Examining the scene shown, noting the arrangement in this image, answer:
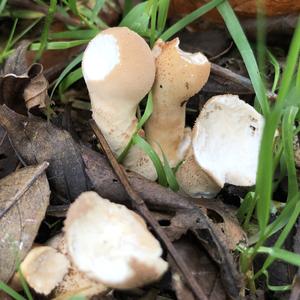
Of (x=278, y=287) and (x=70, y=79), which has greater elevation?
(x=70, y=79)

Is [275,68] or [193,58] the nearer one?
[193,58]

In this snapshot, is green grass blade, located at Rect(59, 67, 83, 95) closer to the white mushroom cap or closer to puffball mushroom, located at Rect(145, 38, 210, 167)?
puffball mushroom, located at Rect(145, 38, 210, 167)

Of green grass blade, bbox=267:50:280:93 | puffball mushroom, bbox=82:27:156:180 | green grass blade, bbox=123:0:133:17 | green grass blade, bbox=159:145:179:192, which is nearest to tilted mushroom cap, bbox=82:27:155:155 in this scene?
puffball mushroom, bbox=82:27:156:180

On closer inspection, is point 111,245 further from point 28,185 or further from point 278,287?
point 278,287

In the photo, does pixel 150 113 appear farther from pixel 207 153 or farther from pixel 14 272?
pixel 14 272

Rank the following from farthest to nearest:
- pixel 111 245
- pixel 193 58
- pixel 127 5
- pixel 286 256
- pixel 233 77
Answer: pixel 127 5
pixel 233 77
pixel 193 58
pixel 286 256
pixel 111 245

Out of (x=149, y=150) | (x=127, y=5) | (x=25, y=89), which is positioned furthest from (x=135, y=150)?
(x=127, y=5)

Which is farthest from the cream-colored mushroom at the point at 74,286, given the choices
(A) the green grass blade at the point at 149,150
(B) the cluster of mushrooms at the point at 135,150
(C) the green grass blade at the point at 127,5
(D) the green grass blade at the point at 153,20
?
(C) the green grass blade at the point at 127,5

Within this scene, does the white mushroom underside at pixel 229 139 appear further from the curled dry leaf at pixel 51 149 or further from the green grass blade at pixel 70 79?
the green grass blade at pixel 70 79
